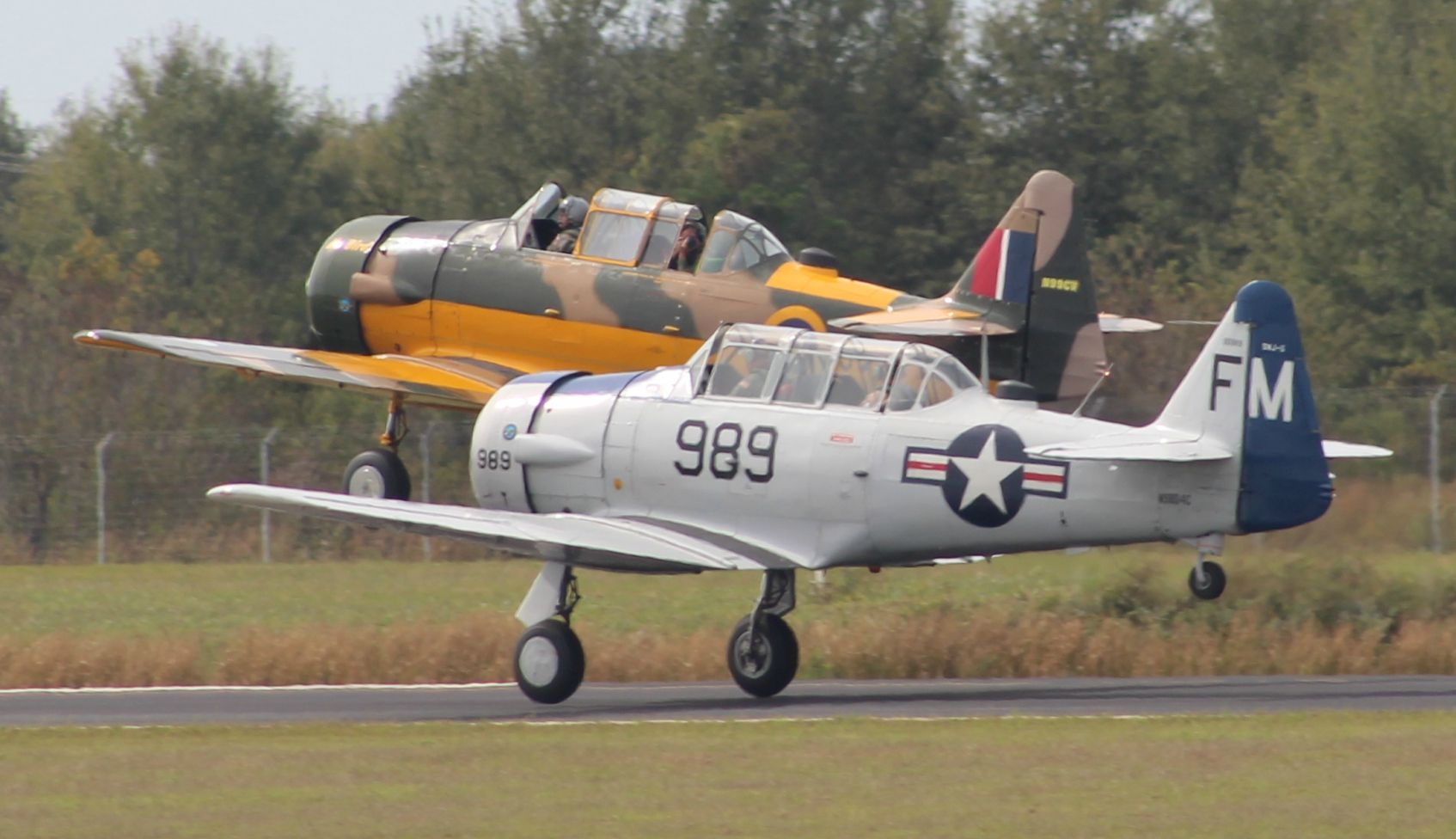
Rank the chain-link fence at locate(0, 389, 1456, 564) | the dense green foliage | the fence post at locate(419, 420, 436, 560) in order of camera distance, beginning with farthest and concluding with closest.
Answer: the dense green foliage
the chain-link fence at locate(0, 389, 1456, 564)
the fence post at locate(419, 420, 436, 560)

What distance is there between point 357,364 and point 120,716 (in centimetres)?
585

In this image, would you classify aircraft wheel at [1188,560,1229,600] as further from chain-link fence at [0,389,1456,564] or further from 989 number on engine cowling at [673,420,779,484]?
chain-link fence at [0,389,1456,564]

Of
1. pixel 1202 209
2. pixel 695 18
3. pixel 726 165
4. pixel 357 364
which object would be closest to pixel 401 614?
pixel 357 364

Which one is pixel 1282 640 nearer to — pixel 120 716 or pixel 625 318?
pixel 625 318

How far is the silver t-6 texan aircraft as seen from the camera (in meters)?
13.7

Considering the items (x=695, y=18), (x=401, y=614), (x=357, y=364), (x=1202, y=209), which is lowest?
(x=401, y=614)

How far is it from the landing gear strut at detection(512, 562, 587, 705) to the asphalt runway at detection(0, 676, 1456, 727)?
14cm

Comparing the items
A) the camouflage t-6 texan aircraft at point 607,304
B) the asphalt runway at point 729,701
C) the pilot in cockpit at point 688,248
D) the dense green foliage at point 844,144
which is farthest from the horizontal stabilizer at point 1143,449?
the dense green foliage at point 844,144

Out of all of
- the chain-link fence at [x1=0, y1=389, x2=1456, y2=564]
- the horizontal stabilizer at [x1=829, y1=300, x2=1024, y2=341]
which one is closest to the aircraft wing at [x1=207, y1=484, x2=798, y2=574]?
the horizontal stabilizer at [x1=829, y1=300, x2=1024, y2=341]

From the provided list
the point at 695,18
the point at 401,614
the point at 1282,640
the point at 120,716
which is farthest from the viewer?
the point at 695,18

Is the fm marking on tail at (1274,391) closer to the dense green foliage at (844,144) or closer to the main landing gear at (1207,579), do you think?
the main landing gear at (1207,579)

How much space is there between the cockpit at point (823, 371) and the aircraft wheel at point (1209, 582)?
1.94 metres

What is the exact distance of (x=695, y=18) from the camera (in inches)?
2066

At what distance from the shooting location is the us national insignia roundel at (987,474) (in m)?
14.2
